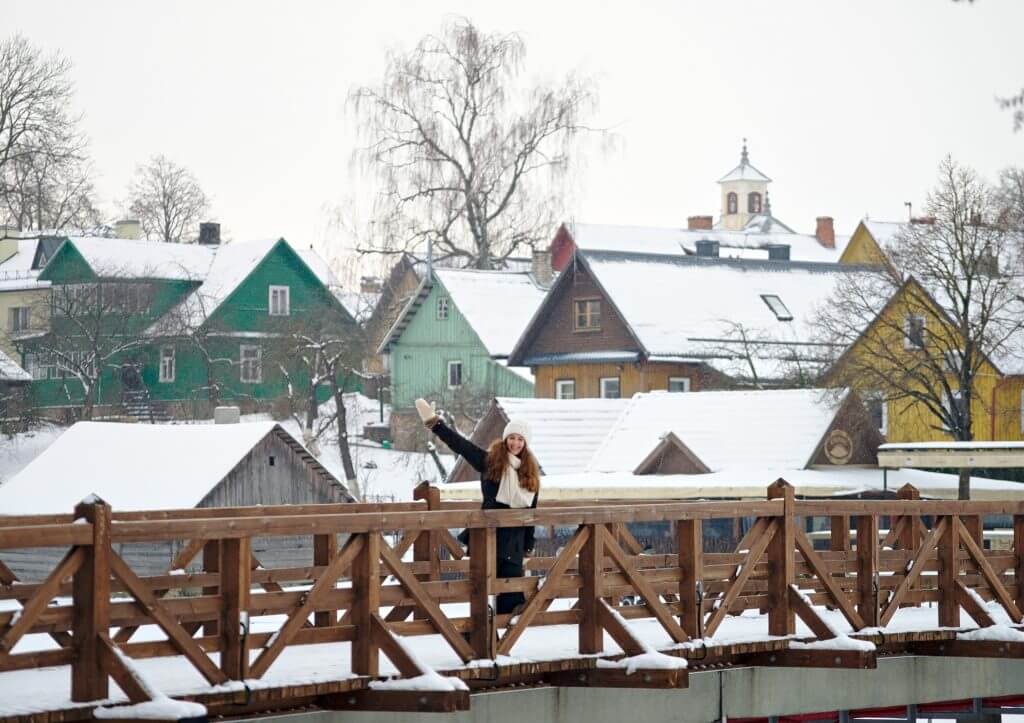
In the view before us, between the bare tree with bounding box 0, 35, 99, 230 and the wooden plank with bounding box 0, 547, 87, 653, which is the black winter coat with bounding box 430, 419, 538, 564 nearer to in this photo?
the wooden plank with bounding box 0, 547, 87, 653

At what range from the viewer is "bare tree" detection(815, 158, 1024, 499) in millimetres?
47844

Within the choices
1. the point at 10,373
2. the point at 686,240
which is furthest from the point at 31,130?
the point at 686,240

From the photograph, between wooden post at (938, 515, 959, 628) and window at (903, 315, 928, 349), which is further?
window at (903, 315, 928, 349)

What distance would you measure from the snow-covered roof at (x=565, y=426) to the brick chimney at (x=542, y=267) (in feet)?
50.3

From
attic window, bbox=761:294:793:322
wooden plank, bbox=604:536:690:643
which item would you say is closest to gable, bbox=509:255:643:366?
attic window, bbox=761:294:793:322

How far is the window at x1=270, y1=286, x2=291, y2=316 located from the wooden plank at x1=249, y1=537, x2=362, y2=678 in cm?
6227

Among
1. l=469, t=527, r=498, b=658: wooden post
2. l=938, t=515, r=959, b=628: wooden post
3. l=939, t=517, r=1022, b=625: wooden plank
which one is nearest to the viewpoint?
l=469, t=527, r=498, b=658: wooden post

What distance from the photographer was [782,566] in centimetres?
1365

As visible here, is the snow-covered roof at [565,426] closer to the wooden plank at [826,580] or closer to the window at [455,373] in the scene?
the window at [455,373]

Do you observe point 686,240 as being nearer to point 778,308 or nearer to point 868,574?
point 778,308

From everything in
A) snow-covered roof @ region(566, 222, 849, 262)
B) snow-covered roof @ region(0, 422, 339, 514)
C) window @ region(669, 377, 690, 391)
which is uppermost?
snow-covered roof @ region(566, 222, 849, 262)

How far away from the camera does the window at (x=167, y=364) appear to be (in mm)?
69188

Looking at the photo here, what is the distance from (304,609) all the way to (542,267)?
5647 cm

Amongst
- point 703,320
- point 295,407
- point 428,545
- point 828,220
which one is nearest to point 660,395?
point 703,320
